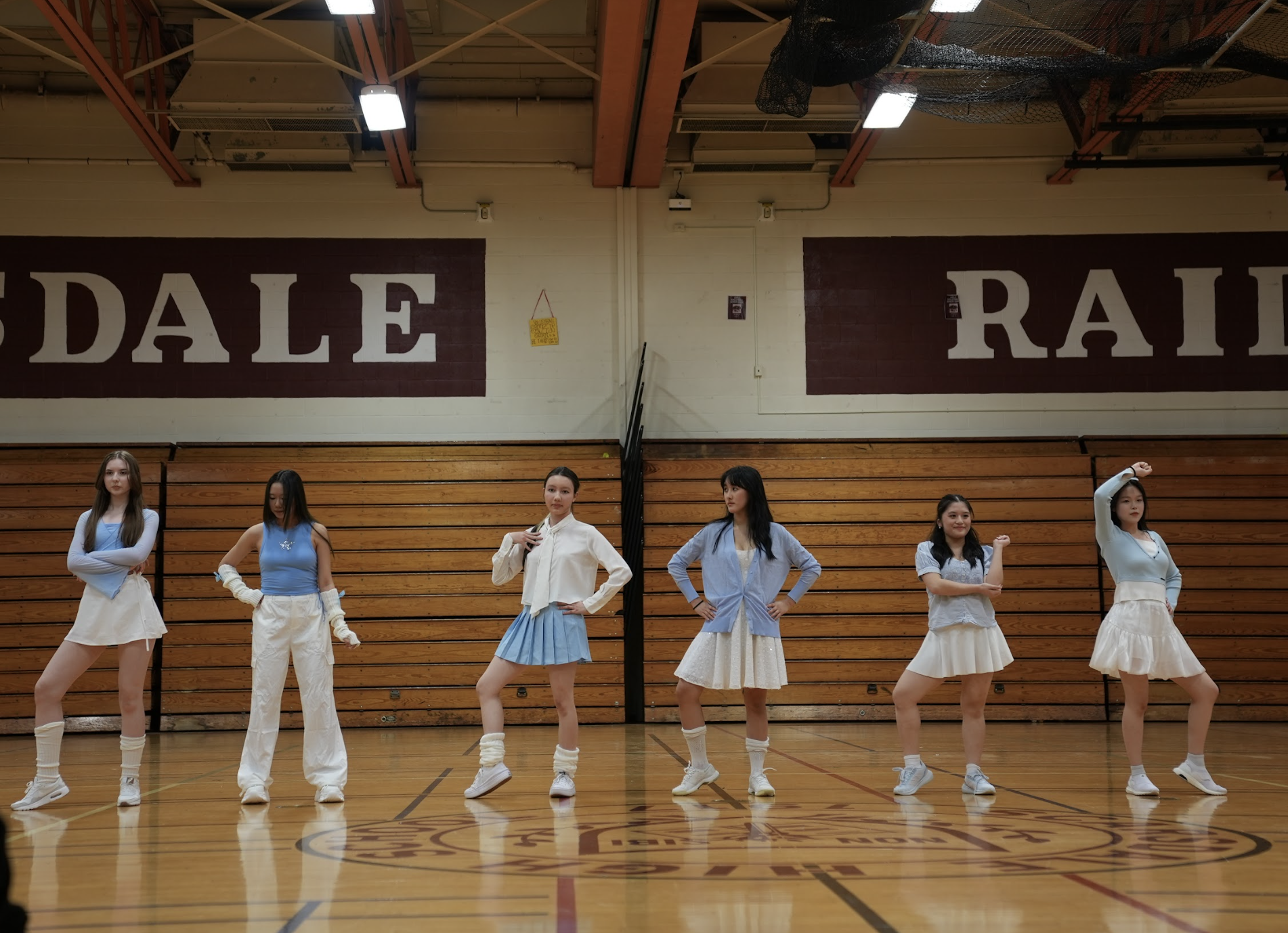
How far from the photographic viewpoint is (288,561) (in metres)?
5.98

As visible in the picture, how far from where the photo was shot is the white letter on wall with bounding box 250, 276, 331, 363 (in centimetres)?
1223

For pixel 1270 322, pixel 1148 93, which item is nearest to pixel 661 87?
pixel 1148 93

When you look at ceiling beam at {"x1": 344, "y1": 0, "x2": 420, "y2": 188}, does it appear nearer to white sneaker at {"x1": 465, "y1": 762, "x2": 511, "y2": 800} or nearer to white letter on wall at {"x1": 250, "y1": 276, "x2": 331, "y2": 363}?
white letter on wall at {"x1": 250, "y1": 276, "x2": 331, "y2": 363}

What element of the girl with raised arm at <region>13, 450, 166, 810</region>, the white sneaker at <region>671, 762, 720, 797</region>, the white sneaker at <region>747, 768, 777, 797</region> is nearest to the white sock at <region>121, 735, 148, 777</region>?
the girl with raised arm at <region>13, 450, 166, 810</region>

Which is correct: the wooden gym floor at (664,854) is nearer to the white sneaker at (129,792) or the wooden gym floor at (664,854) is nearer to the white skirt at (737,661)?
the white sneaker at (129,792)

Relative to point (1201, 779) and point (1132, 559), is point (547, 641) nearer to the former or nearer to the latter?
point (1132, 559)

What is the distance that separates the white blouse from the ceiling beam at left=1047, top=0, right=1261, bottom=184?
4546 millimetres

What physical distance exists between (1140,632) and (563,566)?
303 cm

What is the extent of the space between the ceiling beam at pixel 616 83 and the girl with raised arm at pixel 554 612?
4.72 metres

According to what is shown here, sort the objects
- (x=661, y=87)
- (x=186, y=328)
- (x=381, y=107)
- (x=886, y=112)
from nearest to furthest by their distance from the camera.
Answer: (x=661, y=87)
(x=381, y=107)
(x=886, y=112)
(x=186, y=328)

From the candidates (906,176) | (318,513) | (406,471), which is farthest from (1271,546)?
(318,513)

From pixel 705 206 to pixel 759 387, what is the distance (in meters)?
2.10

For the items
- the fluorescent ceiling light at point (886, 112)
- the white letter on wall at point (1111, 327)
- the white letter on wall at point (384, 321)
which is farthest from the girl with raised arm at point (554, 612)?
the white letter on wall at point (1111, 327)

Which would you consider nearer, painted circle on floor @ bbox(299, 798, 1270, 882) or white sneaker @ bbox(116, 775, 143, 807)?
painted circle on floor @ bbox(299, 798, 1270, 882)
